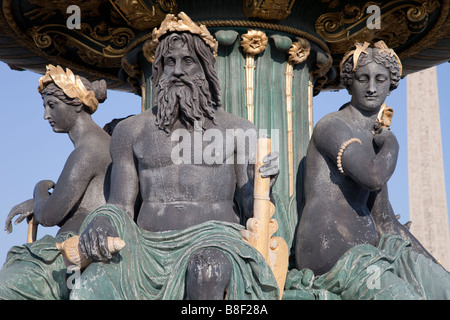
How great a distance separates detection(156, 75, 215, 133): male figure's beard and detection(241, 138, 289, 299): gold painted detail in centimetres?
79

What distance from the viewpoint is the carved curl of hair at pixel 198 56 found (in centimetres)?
909

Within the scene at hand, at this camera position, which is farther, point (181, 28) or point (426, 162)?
point (426, 162)

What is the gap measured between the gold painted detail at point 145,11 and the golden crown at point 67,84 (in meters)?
0.97

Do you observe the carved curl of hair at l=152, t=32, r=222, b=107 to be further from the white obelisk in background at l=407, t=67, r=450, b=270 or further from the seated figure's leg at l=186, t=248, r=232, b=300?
the white obelisk in background at l=407, t=67, r=450, b=270

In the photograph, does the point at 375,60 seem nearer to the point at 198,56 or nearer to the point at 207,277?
the point at 198,56

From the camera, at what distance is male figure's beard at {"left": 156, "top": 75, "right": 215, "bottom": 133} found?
8969 mm

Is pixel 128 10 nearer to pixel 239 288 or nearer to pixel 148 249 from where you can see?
pixel 148 249

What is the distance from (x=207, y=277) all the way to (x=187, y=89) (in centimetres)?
213

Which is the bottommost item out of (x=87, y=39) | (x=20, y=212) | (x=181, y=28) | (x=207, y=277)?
(x=207, y=277)

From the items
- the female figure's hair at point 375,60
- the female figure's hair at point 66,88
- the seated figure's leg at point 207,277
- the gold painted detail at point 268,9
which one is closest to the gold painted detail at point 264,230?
the seated figure's leg at point 207,277

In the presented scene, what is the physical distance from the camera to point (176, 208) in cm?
877

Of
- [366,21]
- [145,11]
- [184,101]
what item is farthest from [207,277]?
[366,21]

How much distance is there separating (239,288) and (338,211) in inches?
69.5

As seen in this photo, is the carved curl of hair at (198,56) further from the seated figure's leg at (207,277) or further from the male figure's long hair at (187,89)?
the seated figure's leg at (207,277)
